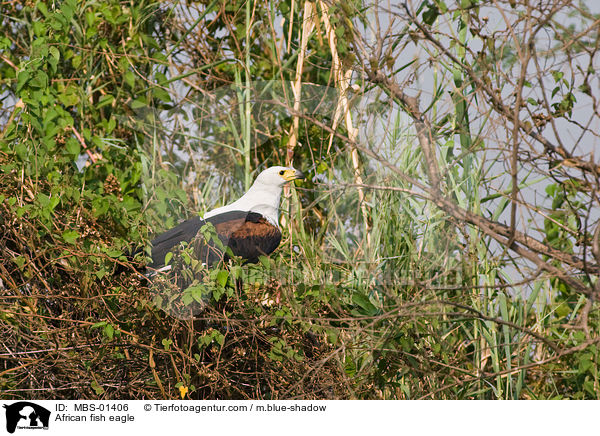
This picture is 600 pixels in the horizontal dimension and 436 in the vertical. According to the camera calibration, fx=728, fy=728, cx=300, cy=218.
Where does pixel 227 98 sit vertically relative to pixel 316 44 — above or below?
below

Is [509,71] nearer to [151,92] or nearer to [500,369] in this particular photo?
[500,369]

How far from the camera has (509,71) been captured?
273 cm

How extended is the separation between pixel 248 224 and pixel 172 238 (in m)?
0.32

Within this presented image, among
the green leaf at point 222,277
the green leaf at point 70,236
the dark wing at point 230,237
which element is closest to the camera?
the green leaf at point 222,277

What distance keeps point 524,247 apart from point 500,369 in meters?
0.57

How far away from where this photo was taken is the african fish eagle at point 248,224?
291 centimetres

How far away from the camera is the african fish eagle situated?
2.91 meters

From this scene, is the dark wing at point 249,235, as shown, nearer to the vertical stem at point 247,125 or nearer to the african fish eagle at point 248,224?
the african fish eagle at point 248,224

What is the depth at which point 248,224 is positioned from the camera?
9.87 ft
